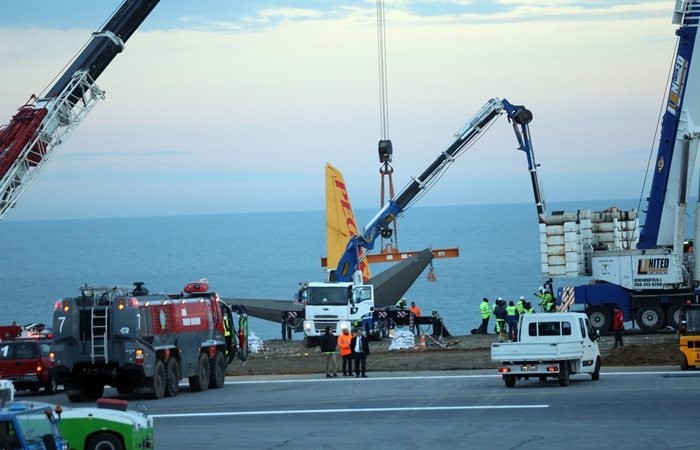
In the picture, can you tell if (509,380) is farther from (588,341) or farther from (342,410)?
(342,410)

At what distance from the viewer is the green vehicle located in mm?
18250

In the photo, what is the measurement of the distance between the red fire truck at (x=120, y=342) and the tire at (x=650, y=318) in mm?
20972

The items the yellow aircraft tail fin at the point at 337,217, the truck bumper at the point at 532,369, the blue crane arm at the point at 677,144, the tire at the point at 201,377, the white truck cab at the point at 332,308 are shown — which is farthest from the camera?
the yellow aircraft tail fin at the point at 337,217

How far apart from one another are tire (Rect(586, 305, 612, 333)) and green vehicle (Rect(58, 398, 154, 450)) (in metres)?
32.3

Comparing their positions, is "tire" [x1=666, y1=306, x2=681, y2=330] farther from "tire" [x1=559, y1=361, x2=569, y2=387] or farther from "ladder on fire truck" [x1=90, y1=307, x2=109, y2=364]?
"ladder on fire truck" [x1=90, y1=307, x2=109, y2=364]

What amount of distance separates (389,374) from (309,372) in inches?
127

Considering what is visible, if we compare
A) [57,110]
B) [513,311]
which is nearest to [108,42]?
[57,110]

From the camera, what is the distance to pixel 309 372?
133 ft

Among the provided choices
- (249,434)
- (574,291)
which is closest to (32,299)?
(574,291)

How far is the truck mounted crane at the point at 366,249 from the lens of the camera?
51.1m

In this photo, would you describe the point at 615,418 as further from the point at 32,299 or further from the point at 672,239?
the point at 32,299

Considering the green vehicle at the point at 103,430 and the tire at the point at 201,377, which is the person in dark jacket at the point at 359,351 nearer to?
the tire at the point at 201,377

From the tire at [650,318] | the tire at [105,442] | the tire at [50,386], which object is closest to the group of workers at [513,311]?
the tire at [650,318]

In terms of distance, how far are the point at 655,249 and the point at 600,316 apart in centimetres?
309
